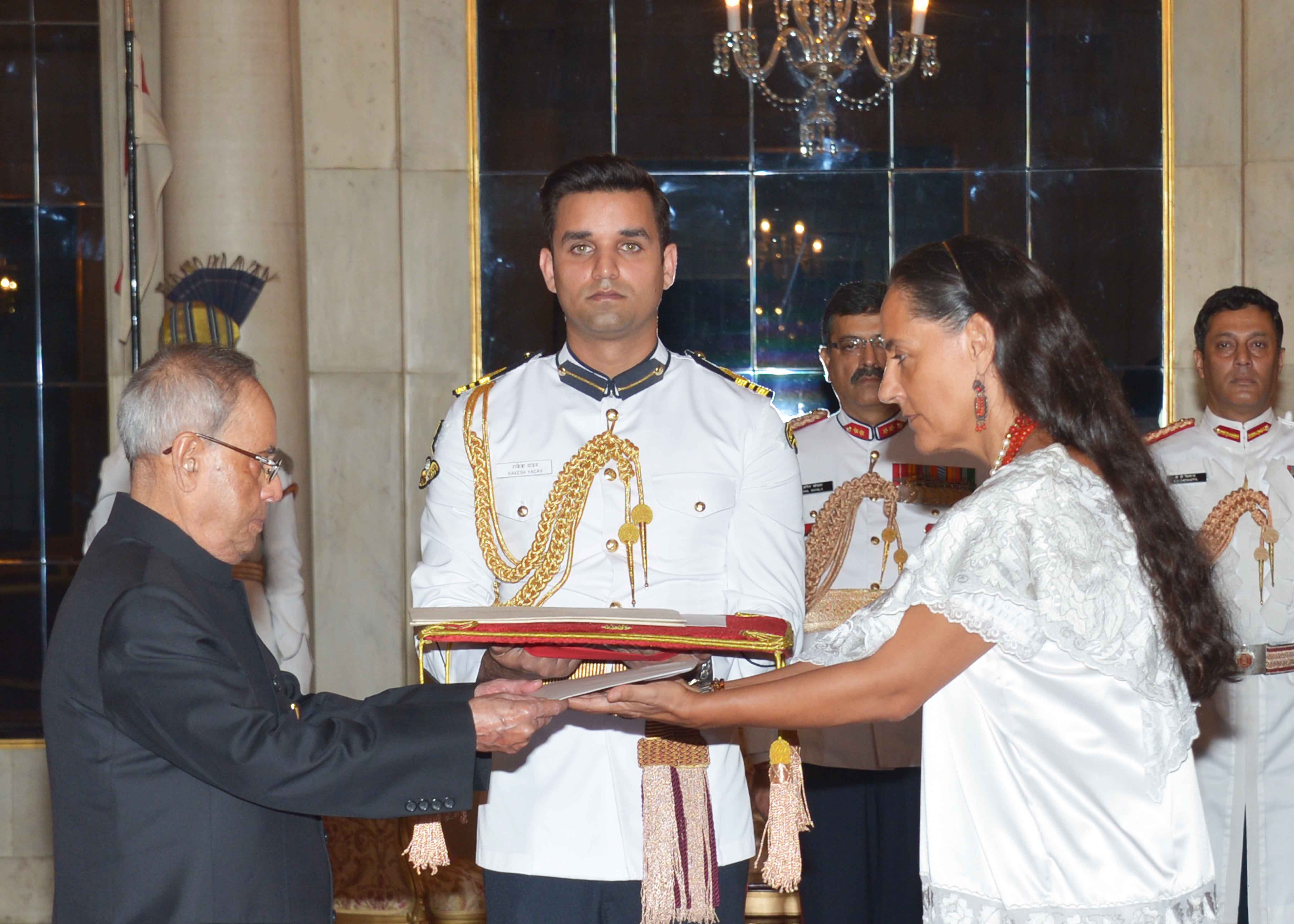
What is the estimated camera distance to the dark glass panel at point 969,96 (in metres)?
6.12

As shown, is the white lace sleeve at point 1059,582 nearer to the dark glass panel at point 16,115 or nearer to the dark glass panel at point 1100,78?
the dark glass panel at point 1100,78

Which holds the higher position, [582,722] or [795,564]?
[795,564]

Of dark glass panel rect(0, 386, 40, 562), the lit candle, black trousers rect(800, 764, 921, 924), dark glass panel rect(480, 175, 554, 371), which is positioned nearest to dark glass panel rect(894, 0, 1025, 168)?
the lit candle

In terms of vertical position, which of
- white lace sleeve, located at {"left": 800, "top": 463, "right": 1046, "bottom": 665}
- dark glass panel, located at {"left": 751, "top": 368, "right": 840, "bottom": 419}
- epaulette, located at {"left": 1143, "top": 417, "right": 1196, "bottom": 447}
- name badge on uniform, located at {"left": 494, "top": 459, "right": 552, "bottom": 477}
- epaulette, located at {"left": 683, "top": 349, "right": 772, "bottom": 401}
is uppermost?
dark glass panel, located at {"left": 751, "top": 368, "right": 840, "bottom": 419}

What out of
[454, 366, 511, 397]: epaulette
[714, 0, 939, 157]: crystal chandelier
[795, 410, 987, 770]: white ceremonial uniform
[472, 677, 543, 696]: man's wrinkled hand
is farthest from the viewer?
[714, 0, 939, 157]: crystal chandelier

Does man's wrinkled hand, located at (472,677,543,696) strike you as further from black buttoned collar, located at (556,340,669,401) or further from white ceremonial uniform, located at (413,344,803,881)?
black buttoned collar, located at (556,340,669,401)

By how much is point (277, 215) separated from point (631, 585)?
3.30 metres

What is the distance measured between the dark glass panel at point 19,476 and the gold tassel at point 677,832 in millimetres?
4365

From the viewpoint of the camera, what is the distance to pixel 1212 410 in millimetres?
4750

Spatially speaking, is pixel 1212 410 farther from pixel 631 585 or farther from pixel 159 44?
pixel 159 44

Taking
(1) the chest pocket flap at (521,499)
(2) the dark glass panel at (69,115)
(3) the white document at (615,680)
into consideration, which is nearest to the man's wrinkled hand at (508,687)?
(3) the white document at (615,680)

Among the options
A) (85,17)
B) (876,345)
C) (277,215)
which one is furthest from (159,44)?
(876,345)

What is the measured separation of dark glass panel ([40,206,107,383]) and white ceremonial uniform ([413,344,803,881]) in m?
3.72

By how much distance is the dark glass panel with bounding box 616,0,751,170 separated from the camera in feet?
20.1
